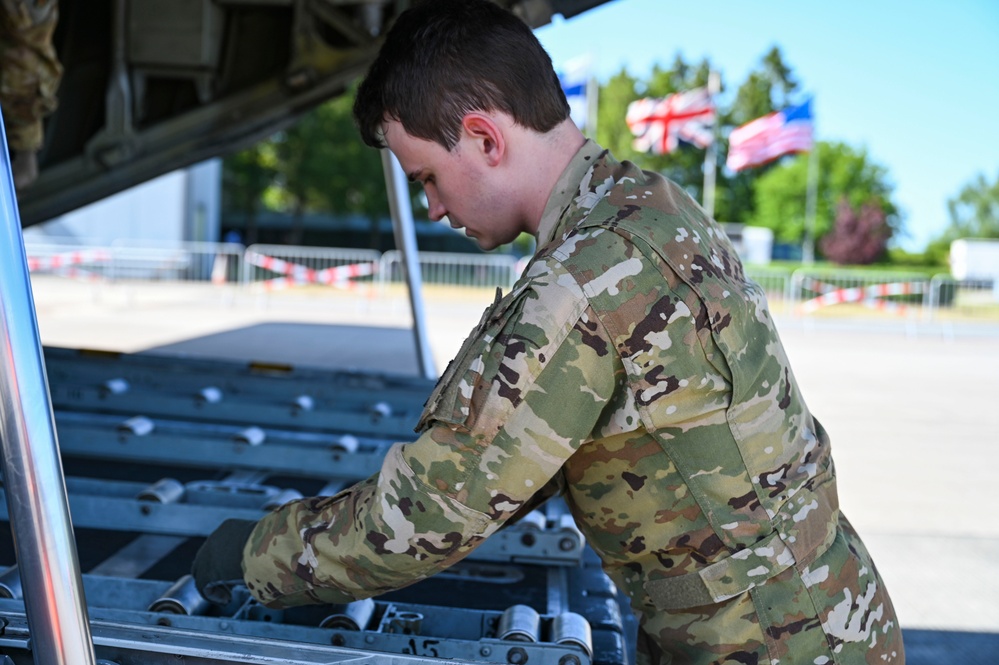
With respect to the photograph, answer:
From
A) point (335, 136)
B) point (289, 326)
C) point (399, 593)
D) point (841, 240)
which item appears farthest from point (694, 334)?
point (841, 240)

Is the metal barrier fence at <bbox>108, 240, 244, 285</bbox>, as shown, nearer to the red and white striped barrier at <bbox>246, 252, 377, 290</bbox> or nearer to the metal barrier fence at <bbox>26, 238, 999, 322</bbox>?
the metal barrier fence at <bbox>26, 238, 999, 322</bbox>

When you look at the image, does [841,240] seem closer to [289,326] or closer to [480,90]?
[289,326]

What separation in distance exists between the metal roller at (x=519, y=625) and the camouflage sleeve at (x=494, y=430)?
0.34m

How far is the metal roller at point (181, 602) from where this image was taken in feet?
5.01

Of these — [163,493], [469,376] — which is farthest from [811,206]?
[469,376]

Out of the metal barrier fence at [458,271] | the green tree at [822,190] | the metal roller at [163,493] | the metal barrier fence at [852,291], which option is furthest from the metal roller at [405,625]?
the green tree at [822,190]

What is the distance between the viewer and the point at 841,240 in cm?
3966

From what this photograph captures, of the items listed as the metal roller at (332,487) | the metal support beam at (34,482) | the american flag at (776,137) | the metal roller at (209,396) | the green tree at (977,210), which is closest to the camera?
the metal support beam at (34,482)

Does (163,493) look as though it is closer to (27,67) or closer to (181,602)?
(181,602)

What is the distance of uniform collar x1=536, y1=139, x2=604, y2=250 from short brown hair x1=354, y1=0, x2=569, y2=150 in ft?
0.21

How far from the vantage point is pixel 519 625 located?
1478 millimetres

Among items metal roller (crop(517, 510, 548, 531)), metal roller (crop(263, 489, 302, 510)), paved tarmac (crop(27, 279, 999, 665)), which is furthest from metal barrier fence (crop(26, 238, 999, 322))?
metal roller (crop(517, 510, 548, 531))

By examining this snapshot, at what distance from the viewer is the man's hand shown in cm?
137

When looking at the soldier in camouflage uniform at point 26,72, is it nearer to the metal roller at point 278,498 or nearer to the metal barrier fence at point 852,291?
the metal roller at point 278,498
